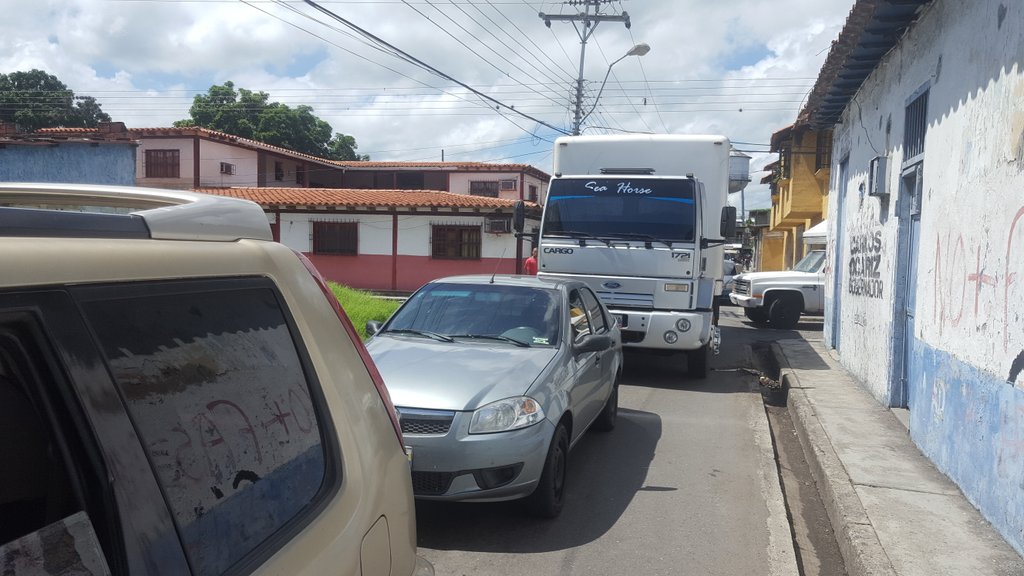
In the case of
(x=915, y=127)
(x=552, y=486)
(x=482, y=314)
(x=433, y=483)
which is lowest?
(x=552, y=486)

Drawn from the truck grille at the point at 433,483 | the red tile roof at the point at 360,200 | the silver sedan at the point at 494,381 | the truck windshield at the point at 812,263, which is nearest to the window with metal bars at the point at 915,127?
the silver sedan at the point at 494,381

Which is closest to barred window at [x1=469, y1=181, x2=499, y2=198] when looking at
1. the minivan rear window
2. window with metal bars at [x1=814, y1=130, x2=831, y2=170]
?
window with metal bars at [x1=814, y1=130, x2=831, y2=170]

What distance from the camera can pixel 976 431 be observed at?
521 cm

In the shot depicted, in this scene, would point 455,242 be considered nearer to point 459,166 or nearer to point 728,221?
point 459,166

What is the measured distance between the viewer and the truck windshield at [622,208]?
415 inches

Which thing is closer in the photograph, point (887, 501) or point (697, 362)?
point (887, 501)

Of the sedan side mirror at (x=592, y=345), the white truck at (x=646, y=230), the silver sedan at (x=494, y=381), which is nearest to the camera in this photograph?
the silver sedan at (x=494, y=381)

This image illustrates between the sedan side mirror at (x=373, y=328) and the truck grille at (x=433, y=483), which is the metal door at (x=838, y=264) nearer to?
the sedan side mirror at (x=373, y=328)

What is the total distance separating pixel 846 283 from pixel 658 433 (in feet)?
16.7

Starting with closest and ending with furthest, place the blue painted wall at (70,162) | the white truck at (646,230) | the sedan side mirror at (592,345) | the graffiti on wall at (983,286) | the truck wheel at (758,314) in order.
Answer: the graffiti on wall at (983,286) < the sedan side mirror at (592,345) < the white truck at (646,230) < the truck wheel at (758,314) < the blue painted wall at (70,162)

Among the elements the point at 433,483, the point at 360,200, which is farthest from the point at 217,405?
the point at 360,200

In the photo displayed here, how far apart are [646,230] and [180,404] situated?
9477 mm

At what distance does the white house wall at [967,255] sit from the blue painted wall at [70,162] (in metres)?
17.3

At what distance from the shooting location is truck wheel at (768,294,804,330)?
17875mm
